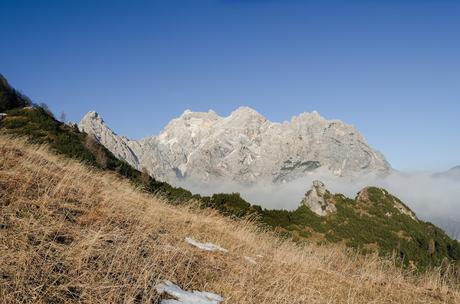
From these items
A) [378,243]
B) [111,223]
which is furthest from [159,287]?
[378,243]

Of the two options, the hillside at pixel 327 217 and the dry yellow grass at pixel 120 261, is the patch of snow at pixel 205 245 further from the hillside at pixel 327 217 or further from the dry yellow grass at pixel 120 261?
the hillside at pixel 327 217

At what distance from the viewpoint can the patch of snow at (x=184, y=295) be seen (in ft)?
17.9

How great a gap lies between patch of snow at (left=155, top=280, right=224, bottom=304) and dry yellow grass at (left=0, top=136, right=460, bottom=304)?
0.15 m

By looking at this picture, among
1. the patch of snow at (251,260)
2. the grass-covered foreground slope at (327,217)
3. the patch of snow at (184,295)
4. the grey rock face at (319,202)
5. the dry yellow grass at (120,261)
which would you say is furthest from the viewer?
the grey rock face at (319,202)

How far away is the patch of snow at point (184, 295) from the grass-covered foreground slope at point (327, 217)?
18.8 metres

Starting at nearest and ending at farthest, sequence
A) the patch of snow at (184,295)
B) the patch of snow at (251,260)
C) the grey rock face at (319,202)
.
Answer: the patch of snow at (184,295)
the patch of snow at (251,260)
the grey rock face at (319,202)

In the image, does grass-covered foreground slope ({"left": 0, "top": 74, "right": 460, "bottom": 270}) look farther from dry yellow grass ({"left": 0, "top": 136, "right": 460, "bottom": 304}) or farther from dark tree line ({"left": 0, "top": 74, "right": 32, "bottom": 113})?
dry yellow grass ({"left": 0, "top": 136, "right": 460, "bottom": 304})

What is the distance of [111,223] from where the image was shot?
790 cm

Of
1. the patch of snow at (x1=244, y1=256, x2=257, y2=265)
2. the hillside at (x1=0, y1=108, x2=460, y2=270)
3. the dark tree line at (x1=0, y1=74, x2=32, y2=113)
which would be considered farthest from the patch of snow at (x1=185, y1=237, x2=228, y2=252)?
the dark tree line at (x1=0, y1=74, x2=32, y2=113)

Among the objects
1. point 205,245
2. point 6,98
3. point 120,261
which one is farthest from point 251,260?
point 6,98

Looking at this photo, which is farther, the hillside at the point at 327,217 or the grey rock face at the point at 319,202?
the grey rock face at the point at 319,202

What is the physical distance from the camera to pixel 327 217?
31016mm

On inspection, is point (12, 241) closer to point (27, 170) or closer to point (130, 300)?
point (130, 300)

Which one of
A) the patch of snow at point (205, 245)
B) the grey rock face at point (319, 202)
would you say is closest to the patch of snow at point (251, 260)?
the patch of snow at point (205, 245)
